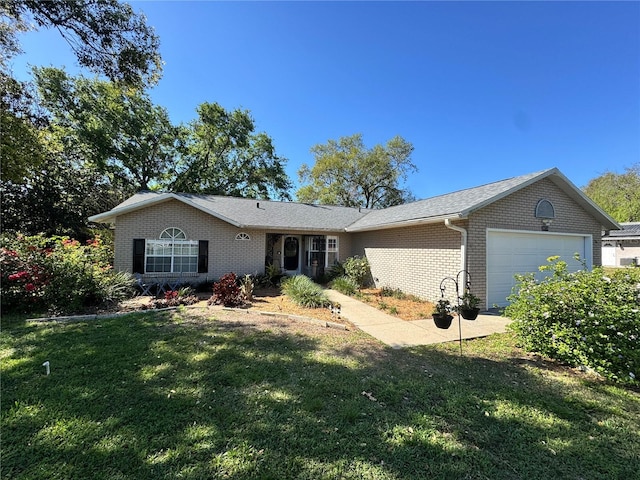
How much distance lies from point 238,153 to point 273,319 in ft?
75.1

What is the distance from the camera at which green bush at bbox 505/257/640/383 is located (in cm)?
389

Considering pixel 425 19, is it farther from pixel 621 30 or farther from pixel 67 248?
pixel 67 248

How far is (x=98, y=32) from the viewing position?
6.96 m

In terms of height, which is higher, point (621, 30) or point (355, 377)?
point (621, 30)

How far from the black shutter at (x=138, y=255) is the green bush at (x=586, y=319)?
38.2 ft

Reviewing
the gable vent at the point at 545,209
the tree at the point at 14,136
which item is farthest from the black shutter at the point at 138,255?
the gable vent at the point at 545,209

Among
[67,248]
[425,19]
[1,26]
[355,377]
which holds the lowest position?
[355,377]

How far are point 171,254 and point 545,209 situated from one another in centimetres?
1349

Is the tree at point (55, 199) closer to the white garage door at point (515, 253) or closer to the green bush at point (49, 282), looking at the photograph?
the green bush at point (49, 282)

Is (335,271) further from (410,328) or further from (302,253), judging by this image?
(410,328)

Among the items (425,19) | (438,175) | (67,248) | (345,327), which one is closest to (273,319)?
(345,327)

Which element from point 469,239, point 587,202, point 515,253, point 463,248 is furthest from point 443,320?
point 587,202

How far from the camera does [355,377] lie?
4.02m

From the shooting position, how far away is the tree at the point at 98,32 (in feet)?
21.7
